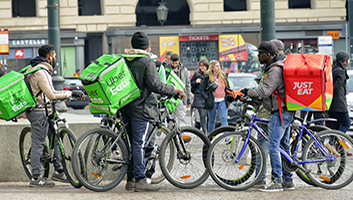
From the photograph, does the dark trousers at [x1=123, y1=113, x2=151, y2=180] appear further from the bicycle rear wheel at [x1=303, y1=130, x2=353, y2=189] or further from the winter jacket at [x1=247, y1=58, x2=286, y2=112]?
the bicycle rear wheel at [x1=303, y1=130, x2=353, y2=189]

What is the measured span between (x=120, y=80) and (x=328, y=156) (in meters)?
2.53

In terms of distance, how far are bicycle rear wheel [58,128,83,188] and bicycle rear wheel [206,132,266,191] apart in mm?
1550

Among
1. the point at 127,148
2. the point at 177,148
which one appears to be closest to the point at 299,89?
the point at 177,148

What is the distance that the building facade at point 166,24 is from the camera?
31688 millimetres

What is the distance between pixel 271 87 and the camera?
25.9 feet

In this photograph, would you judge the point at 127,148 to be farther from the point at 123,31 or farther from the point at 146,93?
the point at 123,31

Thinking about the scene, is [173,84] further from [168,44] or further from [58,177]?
[168,44]

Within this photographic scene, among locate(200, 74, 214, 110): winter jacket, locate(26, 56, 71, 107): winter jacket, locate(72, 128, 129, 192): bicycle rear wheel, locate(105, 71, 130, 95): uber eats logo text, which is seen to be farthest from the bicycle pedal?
locate(200, 74, 214, 110): winter jacket

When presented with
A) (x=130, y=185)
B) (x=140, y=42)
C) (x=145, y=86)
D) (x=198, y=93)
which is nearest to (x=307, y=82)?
(x=145, y=86)

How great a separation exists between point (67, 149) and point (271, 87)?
2.47 m

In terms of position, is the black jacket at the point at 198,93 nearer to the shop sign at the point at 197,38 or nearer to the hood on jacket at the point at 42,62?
the hood on jacket at the point at 42,62

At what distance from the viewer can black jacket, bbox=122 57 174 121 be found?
7.93m

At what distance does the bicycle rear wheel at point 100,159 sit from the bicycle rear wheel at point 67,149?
284 millimetres

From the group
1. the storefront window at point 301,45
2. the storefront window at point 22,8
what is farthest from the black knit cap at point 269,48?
the storefront window at point 22,8
